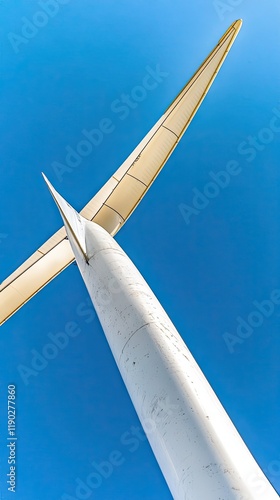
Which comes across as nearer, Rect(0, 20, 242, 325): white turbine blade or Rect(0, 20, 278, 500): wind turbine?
Rect(0, 20, 278, 500): wind turbine

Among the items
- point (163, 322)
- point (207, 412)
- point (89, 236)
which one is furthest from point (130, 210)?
point (207, 412)

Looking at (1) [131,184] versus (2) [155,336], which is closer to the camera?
(2) [155,336]

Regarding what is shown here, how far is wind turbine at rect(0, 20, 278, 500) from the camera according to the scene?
5.58m

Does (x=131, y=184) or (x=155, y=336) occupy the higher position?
(x=131, y=184)

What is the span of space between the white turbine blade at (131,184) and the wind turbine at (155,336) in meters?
0.03

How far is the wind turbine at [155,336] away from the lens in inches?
220

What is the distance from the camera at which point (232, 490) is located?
516 centimetres

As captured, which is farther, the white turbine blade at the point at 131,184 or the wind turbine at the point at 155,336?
the white turbine blade at the point at 131,184

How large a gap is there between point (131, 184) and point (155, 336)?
6.31 m

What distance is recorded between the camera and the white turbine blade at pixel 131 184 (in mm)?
12023

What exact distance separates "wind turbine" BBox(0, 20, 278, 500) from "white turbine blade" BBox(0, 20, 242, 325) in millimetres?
29

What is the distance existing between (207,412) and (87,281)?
4.56m

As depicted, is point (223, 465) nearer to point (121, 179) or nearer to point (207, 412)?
point (207, 412)

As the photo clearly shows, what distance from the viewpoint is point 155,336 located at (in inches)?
287
